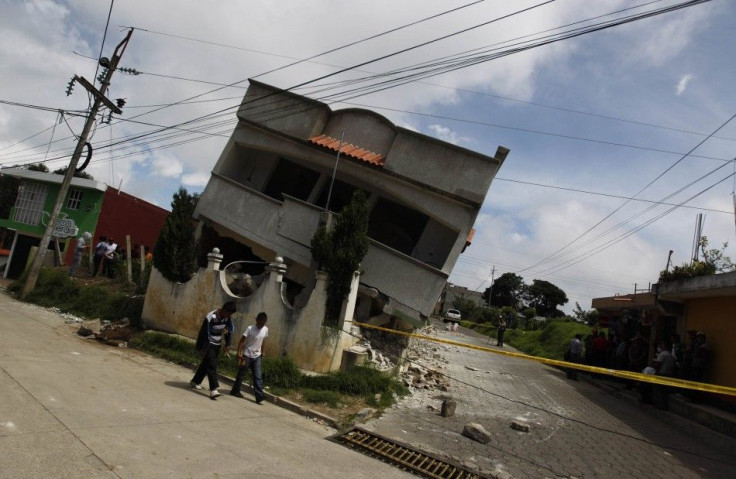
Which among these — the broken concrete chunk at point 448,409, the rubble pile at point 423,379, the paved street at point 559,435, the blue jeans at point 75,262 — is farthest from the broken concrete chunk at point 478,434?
the blue jeans at point 75,262

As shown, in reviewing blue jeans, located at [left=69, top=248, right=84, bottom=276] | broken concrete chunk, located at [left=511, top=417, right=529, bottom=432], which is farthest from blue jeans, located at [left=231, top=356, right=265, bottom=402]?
blue jeans, located at [left=69, top=248, right=84, bottom=276]

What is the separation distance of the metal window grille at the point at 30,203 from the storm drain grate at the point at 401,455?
22663mm

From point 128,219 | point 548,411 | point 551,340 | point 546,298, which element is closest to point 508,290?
point 546,298

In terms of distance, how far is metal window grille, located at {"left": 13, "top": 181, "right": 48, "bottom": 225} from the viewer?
22828 millimetres

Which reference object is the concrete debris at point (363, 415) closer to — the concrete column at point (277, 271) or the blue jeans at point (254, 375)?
the blue jeans at point (254, 375)

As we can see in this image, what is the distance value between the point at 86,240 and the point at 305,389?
47.9ft

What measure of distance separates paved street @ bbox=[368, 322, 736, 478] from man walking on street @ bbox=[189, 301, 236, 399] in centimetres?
272

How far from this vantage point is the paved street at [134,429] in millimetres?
4238

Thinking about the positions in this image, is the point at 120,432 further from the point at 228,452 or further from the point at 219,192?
the point at 219,192

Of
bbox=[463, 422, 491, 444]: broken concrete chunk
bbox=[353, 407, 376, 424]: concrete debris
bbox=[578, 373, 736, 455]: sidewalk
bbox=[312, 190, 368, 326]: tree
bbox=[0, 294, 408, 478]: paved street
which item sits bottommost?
bbox=[0, 294, 408, 478]: paved street

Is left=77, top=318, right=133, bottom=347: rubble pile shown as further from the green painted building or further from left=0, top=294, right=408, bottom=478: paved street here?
the green painted building

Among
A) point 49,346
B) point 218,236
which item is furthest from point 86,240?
point 49,346

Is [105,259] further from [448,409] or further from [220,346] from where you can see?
[448,409]

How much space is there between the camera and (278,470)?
494 centimetres
